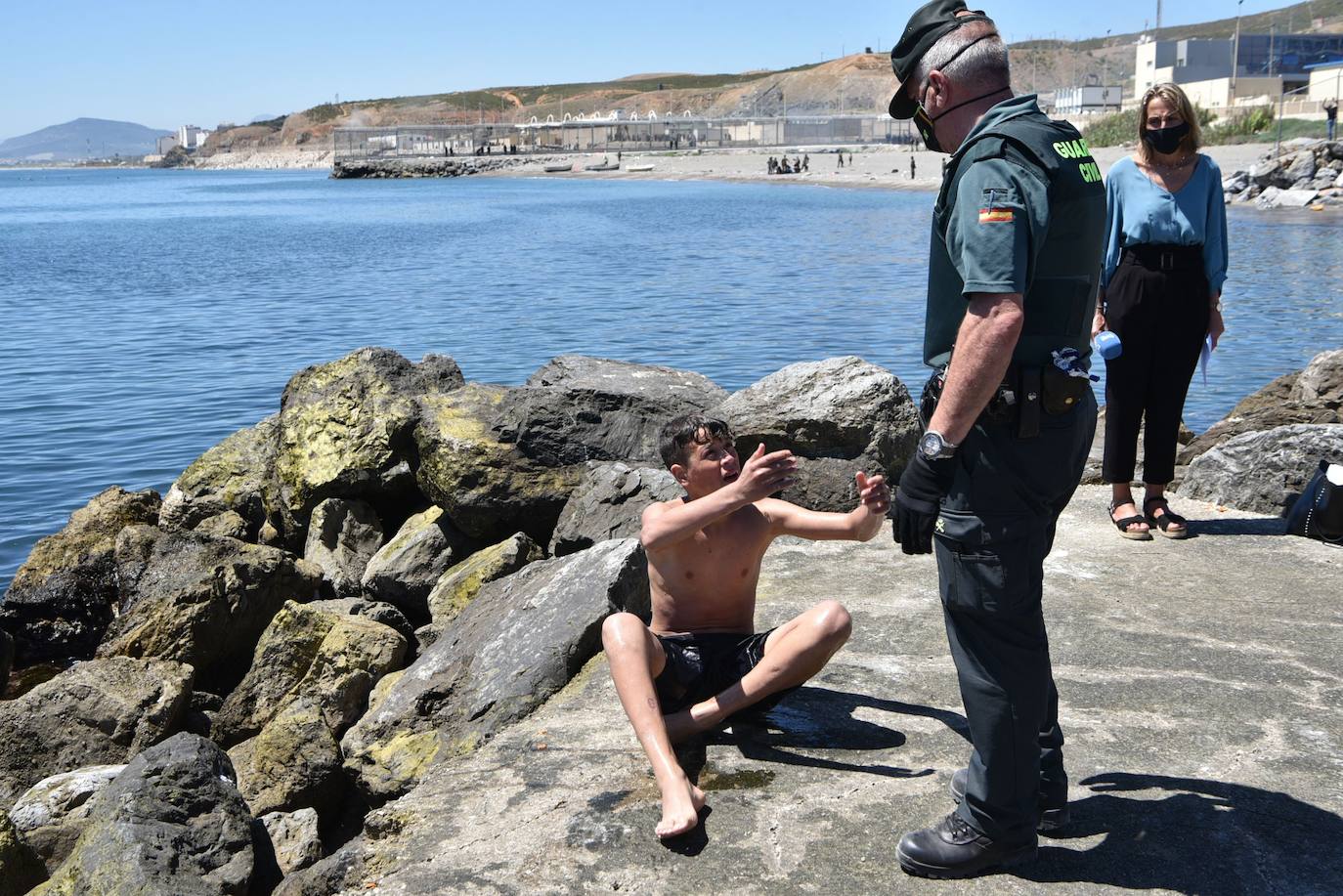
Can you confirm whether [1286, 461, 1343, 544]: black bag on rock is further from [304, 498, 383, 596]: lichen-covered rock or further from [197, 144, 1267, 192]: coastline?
[197, 144, 1267, 192]: coastline

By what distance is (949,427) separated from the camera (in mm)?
3088

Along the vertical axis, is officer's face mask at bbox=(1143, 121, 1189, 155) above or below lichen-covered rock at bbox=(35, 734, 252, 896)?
above

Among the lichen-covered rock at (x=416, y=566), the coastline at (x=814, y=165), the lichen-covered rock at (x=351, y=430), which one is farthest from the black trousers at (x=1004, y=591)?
the coastline at (x=814, y=165)

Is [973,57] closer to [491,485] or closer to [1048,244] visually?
[1048,244]

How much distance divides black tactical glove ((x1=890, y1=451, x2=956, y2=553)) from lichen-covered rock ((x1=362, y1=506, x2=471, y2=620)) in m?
5.20

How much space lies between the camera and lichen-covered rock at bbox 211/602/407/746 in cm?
636

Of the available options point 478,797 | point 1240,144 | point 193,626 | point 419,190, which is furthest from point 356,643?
point 419,190

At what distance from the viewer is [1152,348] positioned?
6285 mm

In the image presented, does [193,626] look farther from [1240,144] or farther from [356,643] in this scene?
[1240,144]

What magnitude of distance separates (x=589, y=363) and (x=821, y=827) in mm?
5636

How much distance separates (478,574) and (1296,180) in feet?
141

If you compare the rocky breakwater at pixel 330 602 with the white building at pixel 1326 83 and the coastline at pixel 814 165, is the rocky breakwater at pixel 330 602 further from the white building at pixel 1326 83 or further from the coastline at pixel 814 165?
the white building at pixel 1326 83

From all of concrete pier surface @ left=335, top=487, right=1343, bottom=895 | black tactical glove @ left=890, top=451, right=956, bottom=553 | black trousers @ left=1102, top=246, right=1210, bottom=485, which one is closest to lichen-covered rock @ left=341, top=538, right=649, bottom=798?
concrete pier surface @ left=335, top=487, right=1343, bottom=895

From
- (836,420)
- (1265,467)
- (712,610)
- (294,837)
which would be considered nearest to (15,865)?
(294,837)
